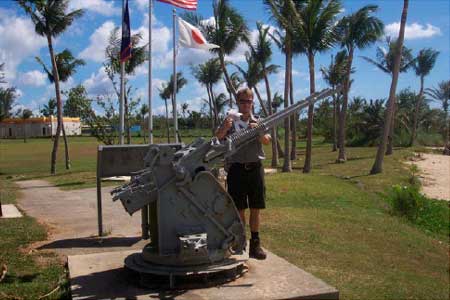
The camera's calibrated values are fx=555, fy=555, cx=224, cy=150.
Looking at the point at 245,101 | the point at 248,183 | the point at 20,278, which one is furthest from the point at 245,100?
the point at 20,278

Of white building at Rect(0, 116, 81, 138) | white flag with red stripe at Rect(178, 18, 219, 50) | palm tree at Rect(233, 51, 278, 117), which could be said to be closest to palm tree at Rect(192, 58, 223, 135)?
palm tree at Rect(233, 51, 278, 117)

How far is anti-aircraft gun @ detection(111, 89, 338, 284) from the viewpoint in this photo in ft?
14.7

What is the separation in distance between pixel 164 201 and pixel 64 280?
55.1 inches

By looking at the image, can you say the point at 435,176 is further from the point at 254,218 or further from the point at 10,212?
the point at 254,218

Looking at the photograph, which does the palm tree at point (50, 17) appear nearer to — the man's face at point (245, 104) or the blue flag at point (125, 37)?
the blue flag at point (125, 37)

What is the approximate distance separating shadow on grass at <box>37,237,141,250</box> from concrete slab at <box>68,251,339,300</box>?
1499 millimetres

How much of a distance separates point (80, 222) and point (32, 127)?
9347 cm

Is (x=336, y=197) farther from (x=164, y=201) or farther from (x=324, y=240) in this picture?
(x=164, y=201)

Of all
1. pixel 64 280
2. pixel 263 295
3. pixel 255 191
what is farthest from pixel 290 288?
pixel 64 280

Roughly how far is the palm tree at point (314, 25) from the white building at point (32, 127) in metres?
78.0

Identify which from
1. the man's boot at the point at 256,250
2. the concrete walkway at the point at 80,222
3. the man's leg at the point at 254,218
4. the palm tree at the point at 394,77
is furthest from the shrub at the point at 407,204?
the palm tree at the point at 394,77

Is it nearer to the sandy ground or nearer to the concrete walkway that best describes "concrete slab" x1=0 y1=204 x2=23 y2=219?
the concrete walkway

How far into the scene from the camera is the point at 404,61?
40938 millimetres

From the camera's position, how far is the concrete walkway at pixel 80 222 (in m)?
6.77
